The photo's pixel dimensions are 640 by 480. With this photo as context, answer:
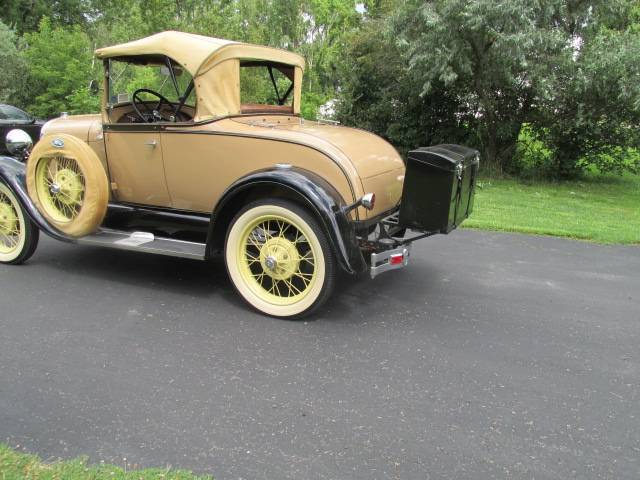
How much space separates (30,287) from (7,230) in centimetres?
91

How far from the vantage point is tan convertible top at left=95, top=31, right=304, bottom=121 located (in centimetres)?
427

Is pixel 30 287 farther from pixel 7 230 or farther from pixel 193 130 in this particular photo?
pixel 193 130

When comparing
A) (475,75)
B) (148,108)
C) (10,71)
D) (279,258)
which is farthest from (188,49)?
(10,71)

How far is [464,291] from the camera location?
4641mm

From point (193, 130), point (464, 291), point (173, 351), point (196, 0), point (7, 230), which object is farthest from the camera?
point (196, 0)

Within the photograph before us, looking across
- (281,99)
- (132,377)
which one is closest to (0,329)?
(132,377)

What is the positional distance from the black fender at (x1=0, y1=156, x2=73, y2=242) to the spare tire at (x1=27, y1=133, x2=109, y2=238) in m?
0.04

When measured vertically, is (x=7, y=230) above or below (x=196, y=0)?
below

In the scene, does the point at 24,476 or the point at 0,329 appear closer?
the point at 24,476

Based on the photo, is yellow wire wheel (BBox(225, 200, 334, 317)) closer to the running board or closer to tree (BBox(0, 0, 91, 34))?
the running board

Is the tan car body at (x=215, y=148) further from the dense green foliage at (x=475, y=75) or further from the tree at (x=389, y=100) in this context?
the tree at (x=389, y=100)

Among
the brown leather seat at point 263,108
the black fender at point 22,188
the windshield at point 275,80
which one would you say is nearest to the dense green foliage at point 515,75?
the windshield at point 275,80

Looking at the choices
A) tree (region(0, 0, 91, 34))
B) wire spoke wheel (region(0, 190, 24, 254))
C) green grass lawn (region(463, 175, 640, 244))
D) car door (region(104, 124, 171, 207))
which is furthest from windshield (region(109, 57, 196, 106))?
tree (region(0, 0, 91, 34))

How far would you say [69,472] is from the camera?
2.23 meters
